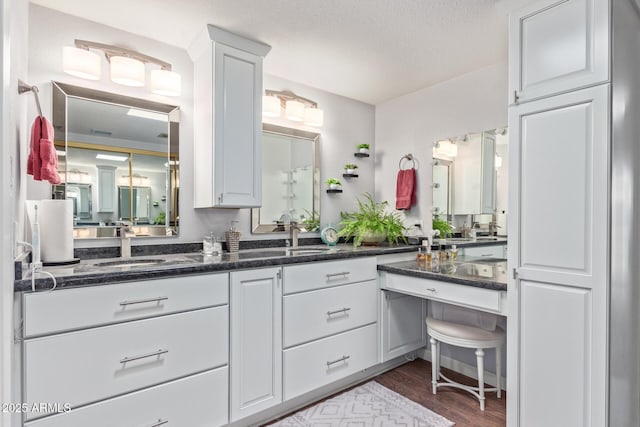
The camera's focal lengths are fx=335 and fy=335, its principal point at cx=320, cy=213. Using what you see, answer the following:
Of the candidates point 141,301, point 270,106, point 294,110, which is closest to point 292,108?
point 294,110

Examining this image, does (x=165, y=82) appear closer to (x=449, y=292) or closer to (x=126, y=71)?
(x=126, y=71)

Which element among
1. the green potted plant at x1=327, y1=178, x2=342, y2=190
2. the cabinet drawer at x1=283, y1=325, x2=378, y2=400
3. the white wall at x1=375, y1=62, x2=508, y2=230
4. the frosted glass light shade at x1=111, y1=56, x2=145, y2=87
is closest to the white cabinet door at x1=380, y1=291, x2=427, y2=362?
the cabinet drawer at x1=283, y1=325, x2=378, y2=400

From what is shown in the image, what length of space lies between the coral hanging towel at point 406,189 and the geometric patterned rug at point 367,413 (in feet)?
5.26

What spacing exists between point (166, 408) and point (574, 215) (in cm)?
214

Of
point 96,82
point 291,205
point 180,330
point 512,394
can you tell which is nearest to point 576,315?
point 512,394

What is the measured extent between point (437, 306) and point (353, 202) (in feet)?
4.07

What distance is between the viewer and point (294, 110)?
2857 millimetres

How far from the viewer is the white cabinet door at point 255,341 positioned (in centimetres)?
185

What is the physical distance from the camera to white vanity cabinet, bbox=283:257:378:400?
2.08 meters

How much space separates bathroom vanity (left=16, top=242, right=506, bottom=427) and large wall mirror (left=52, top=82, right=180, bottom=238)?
28 cm

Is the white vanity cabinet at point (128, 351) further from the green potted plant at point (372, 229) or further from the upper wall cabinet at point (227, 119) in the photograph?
the green potted plant at point (372, 229)

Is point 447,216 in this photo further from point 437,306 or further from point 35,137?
point 35,137

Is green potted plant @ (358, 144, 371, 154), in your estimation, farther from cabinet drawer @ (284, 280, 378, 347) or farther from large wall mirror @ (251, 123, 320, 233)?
cabinet drawer @ (284, 280, 378, 347)

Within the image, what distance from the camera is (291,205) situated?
2.94 metres
